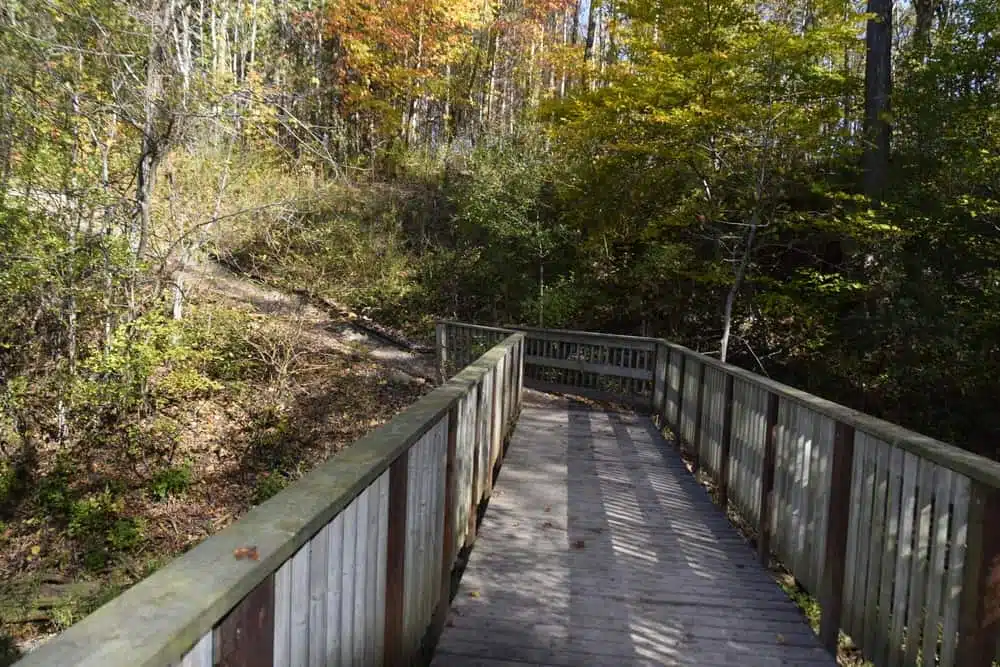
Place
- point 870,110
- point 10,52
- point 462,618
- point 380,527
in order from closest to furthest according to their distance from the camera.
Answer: point 380,527, point 462,618, point 10,52, point 870,110

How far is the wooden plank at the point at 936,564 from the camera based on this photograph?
2.20 metres

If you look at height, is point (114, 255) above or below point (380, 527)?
above

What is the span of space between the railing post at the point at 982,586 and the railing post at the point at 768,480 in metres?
1.80

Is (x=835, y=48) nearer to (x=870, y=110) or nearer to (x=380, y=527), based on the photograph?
(x=870, y=110)

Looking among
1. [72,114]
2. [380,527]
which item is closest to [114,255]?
[72,114]

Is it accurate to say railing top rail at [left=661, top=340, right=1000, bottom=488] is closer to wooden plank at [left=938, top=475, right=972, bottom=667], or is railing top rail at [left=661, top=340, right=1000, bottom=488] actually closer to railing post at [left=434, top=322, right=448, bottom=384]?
wooden plank at [left=938, top=475, right=972, bottom=667]

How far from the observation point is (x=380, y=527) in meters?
1.97

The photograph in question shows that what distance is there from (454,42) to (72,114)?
14469mm

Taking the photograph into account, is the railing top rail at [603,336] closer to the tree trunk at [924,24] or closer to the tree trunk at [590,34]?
the tree trunk at [924,24]

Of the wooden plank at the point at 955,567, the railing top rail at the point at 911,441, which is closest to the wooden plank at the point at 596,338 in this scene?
the railing top rail at the point at 911,441

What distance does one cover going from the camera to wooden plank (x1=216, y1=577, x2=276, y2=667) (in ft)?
3.51

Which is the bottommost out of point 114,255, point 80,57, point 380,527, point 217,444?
point 217,444

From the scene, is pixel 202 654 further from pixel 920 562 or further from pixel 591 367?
pixel 591 367

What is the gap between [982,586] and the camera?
6.55 feet
